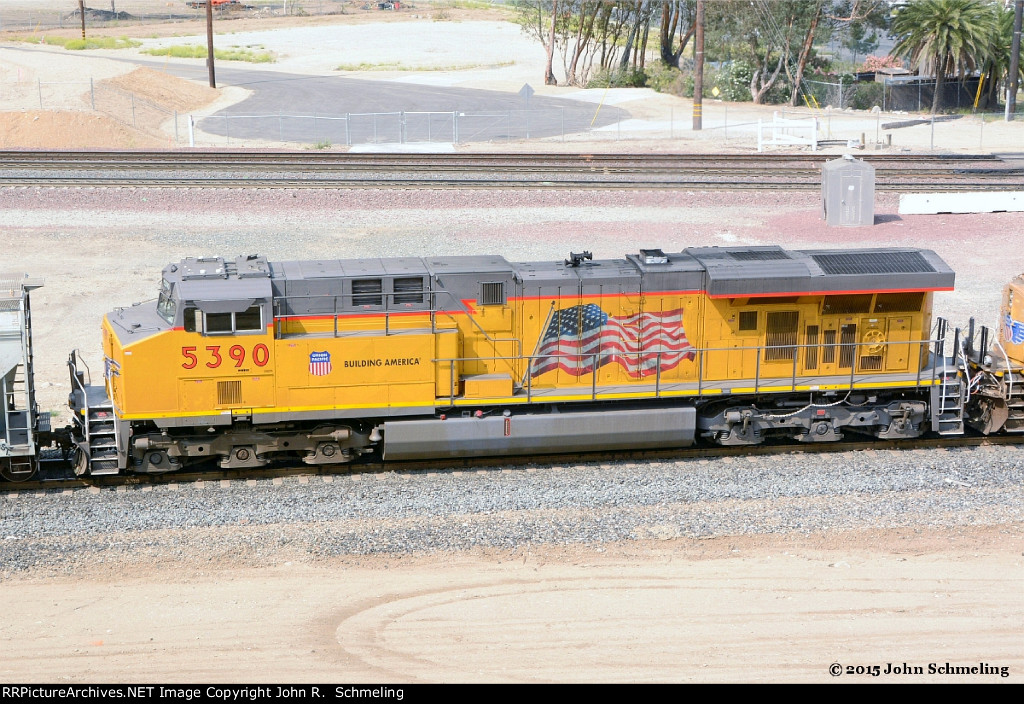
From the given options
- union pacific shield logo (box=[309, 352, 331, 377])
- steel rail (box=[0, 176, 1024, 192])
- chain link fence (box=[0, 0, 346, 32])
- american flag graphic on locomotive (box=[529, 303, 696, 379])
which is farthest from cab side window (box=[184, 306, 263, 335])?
chain link fence (box=[0, 0, 346, 32])

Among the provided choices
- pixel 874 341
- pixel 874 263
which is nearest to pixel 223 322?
pixel 874 263

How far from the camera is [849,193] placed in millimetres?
30234

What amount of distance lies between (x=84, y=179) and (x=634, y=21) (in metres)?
45.4

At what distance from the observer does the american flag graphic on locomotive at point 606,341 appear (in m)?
16.8

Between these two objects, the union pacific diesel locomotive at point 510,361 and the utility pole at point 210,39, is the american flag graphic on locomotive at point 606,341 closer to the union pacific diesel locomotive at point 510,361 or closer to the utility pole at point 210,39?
the union pacific diesel locomotive at point 510,361

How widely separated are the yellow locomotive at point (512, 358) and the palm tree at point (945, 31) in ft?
144

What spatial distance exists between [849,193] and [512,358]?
1687 cm

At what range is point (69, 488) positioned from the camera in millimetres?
15836

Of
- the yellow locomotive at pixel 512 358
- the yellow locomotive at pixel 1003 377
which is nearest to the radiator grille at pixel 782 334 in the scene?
the yellow locomotive at pixel 512 358

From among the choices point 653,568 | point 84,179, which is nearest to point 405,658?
point 653,568

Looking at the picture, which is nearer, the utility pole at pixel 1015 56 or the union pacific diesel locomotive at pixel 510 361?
the union pacific diesel locomotive at pixel 510 361

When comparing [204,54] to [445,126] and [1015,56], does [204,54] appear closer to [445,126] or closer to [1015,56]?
[445,126]

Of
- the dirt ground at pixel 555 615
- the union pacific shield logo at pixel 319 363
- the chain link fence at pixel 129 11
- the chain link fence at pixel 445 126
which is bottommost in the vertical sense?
the dirt ground at pixel 555 615

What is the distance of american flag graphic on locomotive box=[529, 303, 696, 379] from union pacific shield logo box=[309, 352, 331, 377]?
2970 millimetres
